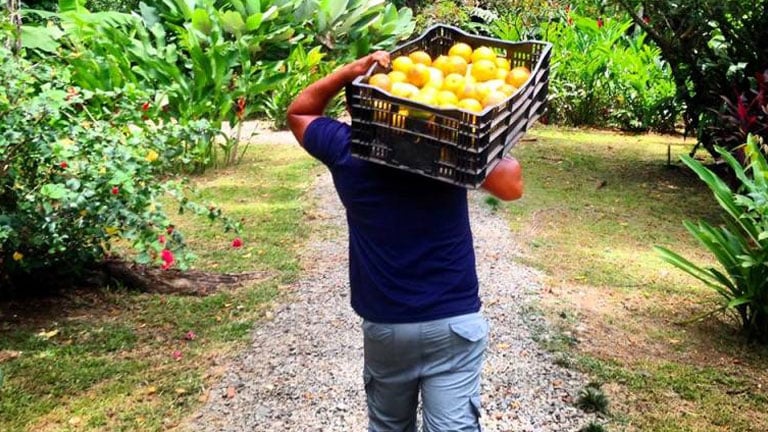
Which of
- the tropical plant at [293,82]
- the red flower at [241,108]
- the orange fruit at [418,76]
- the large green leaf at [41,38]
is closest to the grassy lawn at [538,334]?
the red flower at [241,108]

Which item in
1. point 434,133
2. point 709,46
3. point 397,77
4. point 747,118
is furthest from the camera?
point 709,46

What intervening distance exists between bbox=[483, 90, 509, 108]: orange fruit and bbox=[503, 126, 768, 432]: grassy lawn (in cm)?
167

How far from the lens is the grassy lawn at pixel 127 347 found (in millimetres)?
3100

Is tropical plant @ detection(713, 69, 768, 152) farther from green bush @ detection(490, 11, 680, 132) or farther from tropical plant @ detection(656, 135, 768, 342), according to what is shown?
green bush @ detection(490, 11, 680, 132)

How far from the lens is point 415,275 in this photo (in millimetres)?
2033

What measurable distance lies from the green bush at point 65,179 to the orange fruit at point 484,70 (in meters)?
1.85

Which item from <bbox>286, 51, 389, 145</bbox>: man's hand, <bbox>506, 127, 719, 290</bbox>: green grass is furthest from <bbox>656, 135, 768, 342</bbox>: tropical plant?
<bbox>286, 51, 389, 145</bbox>: man's hand

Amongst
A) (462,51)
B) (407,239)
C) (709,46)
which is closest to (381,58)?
(462,51)

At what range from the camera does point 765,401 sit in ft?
10.7

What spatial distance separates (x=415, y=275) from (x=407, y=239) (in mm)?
98

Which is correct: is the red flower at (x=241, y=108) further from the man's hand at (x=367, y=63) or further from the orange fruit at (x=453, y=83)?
the orange fruit at (x=453, y=83)

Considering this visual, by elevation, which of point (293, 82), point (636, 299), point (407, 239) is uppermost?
point (407, 239)

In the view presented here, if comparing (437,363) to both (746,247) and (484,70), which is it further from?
(746,247)

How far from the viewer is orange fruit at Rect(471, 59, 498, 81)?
2055 mm
